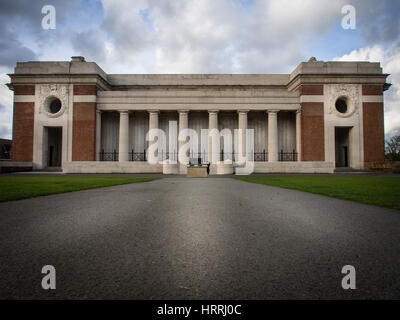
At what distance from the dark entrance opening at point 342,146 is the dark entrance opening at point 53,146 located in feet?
122

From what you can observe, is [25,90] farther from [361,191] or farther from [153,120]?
[361,191]

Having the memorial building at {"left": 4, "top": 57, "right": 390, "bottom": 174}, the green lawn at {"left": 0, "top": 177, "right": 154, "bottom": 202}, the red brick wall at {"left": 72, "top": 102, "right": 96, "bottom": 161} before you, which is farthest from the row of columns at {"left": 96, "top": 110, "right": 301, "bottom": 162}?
the green lawn at {"left": 0, "top": 177, "right": 154, "bottom": 202}

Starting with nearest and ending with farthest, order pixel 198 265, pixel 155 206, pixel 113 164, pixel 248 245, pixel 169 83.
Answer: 1. pixel 198 265
2. pixel 248 245
3. pixel 155 206
4. pixel 113 164
5. pixel 169 83

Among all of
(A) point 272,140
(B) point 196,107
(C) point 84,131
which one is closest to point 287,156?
(A) point 272,140

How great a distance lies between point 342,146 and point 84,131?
3324 cm

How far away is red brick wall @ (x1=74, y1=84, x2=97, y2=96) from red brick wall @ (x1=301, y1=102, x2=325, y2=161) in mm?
25379

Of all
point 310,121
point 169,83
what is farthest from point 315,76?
point 169,83

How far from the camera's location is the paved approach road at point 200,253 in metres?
1.74

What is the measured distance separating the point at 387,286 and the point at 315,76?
3038cm

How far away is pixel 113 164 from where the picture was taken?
21625mm

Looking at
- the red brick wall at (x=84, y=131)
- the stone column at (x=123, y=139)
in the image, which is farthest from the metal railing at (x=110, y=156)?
the stone column at (x=123, y=139)

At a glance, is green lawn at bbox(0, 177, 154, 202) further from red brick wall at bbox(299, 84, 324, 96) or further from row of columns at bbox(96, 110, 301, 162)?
red brick wall at bbox(299, 84, 324, 96)

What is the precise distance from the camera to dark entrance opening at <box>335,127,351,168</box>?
29.8m
